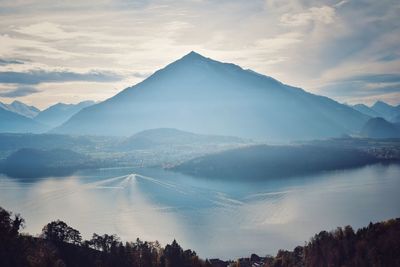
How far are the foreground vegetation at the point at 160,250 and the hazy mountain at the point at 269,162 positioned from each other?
45.6 m

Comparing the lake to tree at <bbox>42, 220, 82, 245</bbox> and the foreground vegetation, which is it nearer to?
the foreground vegetation

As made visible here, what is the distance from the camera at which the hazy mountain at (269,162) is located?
75938 millimetres

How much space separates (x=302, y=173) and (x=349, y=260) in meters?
52.8

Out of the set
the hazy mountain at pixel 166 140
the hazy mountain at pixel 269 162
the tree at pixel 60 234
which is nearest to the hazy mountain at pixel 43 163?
the hazy mountain at pixel 269 162

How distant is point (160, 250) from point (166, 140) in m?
120

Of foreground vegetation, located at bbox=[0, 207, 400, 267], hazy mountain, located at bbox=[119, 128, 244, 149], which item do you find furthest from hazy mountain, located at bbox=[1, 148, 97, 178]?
foreground vegetation, located at bbox=[0, 207, 400, 267]

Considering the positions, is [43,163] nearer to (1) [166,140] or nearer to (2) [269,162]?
(2) [269,162]

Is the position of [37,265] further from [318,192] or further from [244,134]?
[244,134]

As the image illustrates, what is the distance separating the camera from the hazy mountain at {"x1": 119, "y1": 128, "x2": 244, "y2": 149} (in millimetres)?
136375

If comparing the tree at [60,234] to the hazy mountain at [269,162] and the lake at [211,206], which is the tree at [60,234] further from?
the hazy mountain at [269,162]

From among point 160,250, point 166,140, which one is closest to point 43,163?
point 166,140

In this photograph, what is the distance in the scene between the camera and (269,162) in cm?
8231

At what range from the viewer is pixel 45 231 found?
83.1 ft

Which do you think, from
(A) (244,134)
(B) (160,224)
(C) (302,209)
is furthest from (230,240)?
(A) (244,134)
